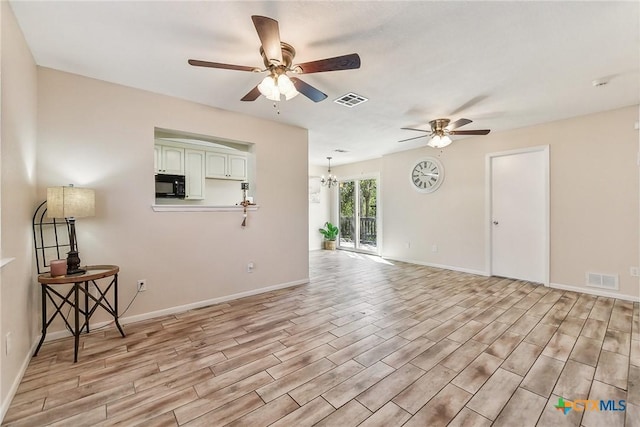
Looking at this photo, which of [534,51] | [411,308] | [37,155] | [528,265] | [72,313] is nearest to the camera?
[534,51]

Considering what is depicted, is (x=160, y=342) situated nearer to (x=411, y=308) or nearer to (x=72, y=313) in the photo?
(x=72, y=313)

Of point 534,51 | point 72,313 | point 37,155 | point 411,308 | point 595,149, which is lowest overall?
point 411,308

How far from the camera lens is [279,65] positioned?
6.48ft

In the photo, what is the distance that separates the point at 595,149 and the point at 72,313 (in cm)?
655

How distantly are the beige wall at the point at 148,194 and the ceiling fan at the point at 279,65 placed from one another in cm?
140

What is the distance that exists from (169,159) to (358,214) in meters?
4.75

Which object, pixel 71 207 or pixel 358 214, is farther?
pixel 358 214

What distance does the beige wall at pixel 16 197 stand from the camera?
1.64 meters

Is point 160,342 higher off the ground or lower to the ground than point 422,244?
lower

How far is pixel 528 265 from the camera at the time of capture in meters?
4.29

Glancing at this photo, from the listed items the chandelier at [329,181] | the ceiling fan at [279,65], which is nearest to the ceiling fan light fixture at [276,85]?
the ceiling fan at [279,65]

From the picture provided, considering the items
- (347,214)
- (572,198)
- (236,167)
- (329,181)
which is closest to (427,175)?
(572,198)

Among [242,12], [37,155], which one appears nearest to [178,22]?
[242,12]
